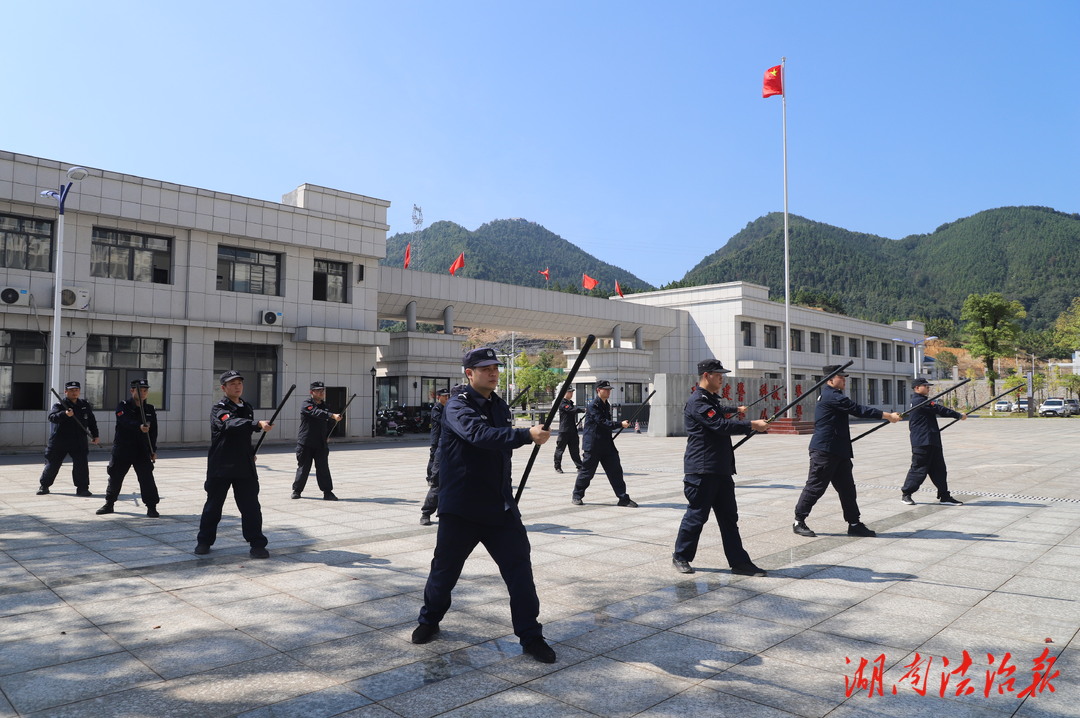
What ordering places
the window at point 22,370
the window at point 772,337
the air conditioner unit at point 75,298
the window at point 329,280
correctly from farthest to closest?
the window at point 772,337, the window at point 329,280, the air conditioner unit at point 75,298, the window at point 22,370

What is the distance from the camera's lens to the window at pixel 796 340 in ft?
160

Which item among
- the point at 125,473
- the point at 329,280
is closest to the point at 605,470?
the point at 125,473

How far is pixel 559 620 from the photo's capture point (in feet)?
16.4

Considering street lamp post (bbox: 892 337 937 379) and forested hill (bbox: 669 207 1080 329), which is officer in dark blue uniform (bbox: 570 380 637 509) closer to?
street lamp post (bbox: 892 337 937 379)

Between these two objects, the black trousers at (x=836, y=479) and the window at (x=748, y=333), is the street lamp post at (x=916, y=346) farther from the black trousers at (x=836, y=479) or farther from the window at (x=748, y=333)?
the black trousers at (x=836, y=479)

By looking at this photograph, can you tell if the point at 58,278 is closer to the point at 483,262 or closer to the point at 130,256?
the point at 130,256

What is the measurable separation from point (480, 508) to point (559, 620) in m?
1.23

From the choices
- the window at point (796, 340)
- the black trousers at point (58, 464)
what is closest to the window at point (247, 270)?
the black trousers at point (58, 464)

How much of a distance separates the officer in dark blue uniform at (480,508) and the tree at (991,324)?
6210 centimetres

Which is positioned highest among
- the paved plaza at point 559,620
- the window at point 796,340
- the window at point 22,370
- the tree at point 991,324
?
the tree at point 991,324

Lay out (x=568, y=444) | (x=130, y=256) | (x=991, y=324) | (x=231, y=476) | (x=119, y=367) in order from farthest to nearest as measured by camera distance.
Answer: (x=991, y=324) → (x=130, y=256) → (x=119, y=367) → (x=568, y=444) → (x=231, y=476)

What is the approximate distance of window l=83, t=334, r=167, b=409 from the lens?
2180cm

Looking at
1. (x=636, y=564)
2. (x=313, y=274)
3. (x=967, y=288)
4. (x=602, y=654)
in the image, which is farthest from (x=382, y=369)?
(x=967, y=288)

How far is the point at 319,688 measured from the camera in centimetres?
378
